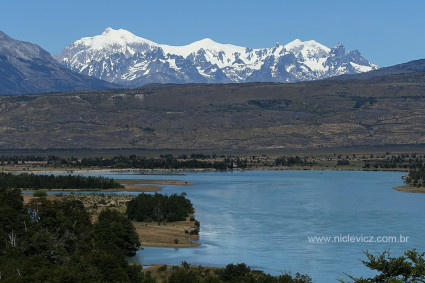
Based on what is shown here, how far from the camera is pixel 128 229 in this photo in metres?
77.2

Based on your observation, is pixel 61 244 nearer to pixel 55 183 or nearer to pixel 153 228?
pixel 153 228

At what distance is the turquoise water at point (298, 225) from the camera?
73.9 m

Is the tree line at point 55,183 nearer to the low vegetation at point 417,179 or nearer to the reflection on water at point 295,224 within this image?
the reflection on water at point 295,224

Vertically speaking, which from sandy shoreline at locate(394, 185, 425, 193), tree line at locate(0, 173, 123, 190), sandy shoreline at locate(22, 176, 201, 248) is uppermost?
tree line at locate(0, 173, 123, 190)

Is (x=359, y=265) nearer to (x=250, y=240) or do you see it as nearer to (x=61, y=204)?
(x=250, y=240)

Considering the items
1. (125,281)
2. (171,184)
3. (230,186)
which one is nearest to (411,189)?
(230,186)

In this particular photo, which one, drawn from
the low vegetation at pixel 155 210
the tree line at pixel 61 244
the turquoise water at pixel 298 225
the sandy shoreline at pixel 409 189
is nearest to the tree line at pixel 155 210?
the low vegetation at pixel 155 210

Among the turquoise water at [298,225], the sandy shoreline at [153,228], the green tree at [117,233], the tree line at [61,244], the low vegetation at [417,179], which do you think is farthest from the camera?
the low vegetation at [417,179]

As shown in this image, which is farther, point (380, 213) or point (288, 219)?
point (380, 213)

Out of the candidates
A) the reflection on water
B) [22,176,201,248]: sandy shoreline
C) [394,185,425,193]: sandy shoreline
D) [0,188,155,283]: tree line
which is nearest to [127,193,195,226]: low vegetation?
[22,176,201,248]: sandy shoreline

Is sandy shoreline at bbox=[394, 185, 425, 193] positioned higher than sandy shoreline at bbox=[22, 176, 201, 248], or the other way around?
sandy shoreline at bbox=[394, 185, 425, 193]

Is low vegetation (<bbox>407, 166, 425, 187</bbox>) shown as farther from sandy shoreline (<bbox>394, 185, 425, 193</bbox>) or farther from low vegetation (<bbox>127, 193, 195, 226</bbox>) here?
low vegetation (<bbox>127, 193, 195, 226</bbox>)

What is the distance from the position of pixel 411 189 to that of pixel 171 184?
50363 mm

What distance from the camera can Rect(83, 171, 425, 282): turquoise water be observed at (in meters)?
73.9
